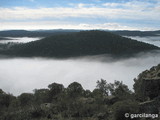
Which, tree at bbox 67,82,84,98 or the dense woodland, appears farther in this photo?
tree at bbox 67,82,84,98

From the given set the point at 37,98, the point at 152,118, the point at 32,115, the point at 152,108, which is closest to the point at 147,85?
the point at 152,108

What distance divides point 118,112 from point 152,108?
4231mm

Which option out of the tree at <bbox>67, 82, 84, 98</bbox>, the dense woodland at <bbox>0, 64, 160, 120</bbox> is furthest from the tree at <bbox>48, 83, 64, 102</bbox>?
the tree at <bbox>67, 82, 84, 98</bbox>

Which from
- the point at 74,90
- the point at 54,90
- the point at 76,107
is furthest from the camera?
the point at 74,90

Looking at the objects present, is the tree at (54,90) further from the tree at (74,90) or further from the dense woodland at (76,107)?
the tree at (74,90)

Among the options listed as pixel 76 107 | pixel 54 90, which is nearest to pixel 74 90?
pixel 54 90

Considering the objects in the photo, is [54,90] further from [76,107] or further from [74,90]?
[76,107]

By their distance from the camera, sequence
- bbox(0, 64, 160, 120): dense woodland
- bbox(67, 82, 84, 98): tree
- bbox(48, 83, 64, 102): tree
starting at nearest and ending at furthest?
bbox(0, 64, 160, 120): dense woodland < bbox(67, 82, 84, 98): tree < bbox(48, 83, 64, 102): tree

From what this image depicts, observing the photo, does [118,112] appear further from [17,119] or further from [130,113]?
[17,119]

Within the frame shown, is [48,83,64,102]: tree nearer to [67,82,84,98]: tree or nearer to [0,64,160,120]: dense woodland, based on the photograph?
[0,64,160,120]: dense woodland

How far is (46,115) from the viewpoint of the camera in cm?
4188

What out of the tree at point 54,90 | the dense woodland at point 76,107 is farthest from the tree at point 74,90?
the tree at point 54,90

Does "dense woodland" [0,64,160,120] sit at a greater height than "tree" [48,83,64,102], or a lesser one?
greater

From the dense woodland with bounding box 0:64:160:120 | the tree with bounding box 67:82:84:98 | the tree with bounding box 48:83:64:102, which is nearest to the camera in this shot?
the dense woodland with bounding box 0:64:160:120
